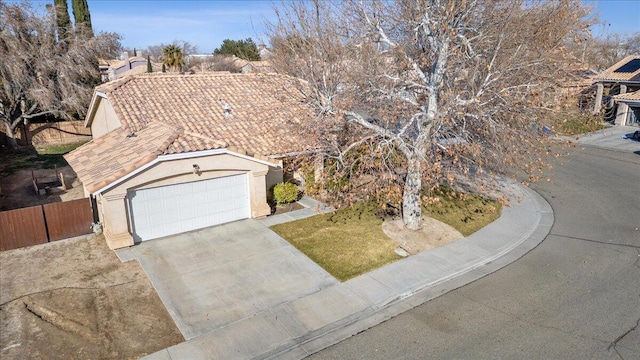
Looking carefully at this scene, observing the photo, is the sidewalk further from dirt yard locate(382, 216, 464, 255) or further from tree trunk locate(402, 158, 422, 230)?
tree trunk locate(402, 158, 422, 230)

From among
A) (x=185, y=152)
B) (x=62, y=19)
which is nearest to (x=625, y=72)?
(x=185, y=152)

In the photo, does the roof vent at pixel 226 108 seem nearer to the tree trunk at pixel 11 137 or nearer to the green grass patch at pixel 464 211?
the green grass patch at pixel 464 211

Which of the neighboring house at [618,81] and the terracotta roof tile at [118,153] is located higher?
the neighboring house at [618,81]

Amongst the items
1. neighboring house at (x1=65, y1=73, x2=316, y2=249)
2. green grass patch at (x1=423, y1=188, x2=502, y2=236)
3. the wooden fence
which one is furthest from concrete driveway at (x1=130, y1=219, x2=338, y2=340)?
green grass patch at (x1=423, y1=188, x2=502, y2=236)

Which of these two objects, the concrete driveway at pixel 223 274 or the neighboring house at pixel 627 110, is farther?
the neighboring house at pixel 627 110

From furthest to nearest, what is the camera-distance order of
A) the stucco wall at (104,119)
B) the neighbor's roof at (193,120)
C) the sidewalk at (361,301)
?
the stucco wall at (104,119)
the neighbor's roof at (193,120)
the sidewalk at (361,301)

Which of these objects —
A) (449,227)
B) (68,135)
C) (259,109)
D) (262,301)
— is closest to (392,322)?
(262,301)

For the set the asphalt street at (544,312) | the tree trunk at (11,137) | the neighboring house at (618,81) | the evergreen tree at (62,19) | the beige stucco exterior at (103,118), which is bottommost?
the asphalt street at (544,312)

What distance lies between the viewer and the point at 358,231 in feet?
49.6

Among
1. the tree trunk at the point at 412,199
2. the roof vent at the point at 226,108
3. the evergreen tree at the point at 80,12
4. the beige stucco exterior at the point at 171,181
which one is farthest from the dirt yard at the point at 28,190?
the evergreen tree at the point at 80,12

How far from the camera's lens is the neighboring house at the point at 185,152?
44.8 ft

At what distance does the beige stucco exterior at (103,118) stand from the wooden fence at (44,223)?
18.2 ft

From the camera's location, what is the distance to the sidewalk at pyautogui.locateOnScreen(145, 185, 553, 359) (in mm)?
9102

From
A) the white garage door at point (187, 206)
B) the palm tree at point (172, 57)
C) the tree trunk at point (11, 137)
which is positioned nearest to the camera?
the white garage door at point (187, 206)
